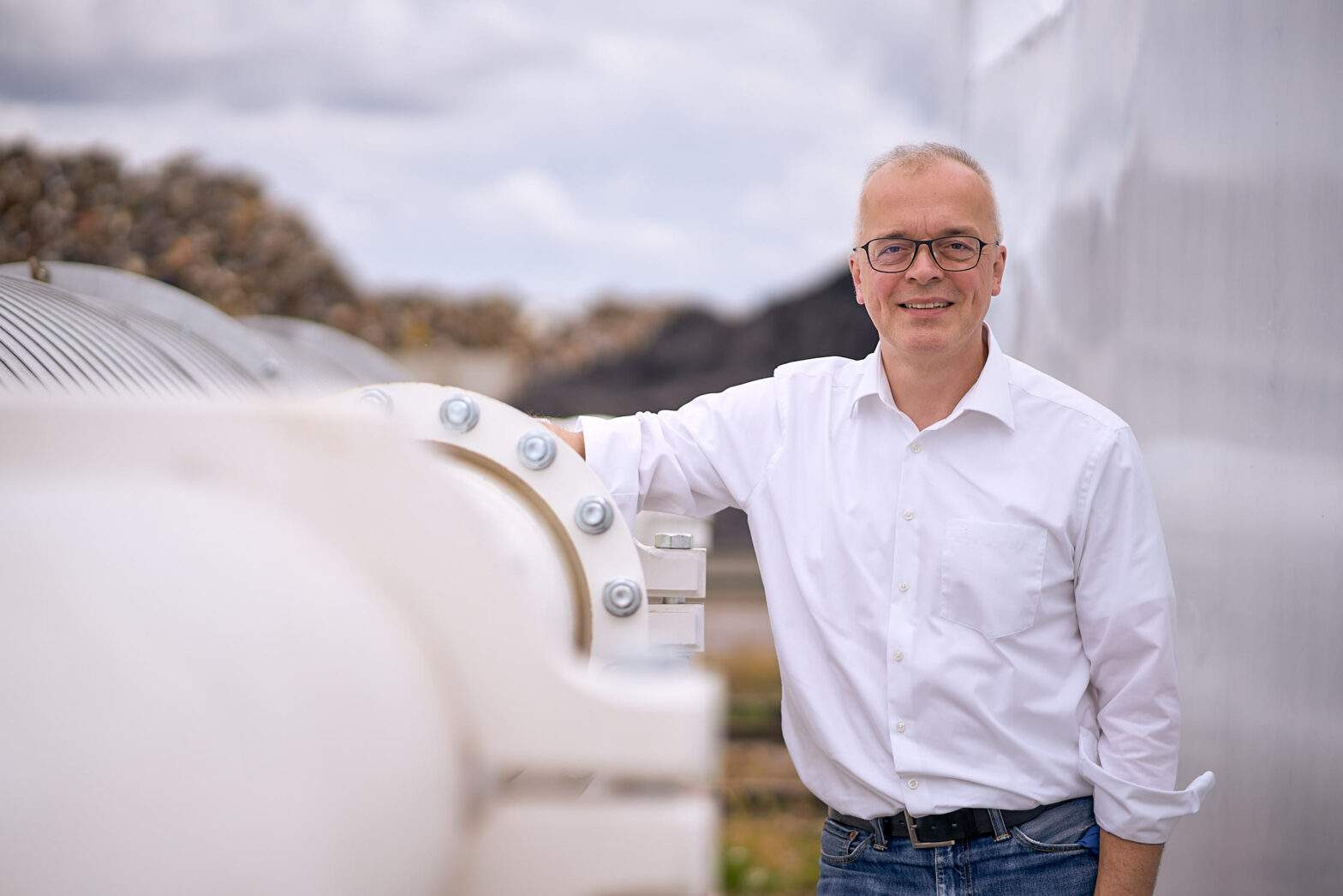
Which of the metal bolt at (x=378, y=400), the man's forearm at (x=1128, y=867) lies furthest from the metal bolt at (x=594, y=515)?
the man's forearm at (x=1128, y=867)

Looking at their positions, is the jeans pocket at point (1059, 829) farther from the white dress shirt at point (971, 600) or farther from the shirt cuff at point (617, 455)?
the shirt cuff at point (617, 455)

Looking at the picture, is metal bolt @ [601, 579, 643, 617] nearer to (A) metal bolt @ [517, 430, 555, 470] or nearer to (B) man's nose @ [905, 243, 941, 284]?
(A) metal bolt @ [517, 430, 555, 470]

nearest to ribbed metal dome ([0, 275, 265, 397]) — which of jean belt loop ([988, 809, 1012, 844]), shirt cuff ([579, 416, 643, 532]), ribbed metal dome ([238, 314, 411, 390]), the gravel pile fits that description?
shirt cuff ([579, 416, 643, 532])

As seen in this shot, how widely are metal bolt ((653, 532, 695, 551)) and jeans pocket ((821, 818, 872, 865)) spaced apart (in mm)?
453

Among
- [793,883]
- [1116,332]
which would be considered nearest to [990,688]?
[1116,332]

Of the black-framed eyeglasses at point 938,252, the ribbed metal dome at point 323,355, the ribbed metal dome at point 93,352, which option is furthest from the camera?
the ribbed metal dome at point 323,355

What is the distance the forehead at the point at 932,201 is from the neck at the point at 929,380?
0.46 feet

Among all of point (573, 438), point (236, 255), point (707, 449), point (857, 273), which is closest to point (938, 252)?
point (857, 273)

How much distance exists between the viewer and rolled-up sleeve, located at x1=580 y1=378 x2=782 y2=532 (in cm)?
139

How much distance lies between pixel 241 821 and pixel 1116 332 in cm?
176

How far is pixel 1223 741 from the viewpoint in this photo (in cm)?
165

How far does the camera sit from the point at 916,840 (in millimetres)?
1334

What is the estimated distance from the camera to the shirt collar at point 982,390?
54.3 inches

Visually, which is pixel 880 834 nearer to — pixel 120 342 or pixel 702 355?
Result: pixel 120 342
